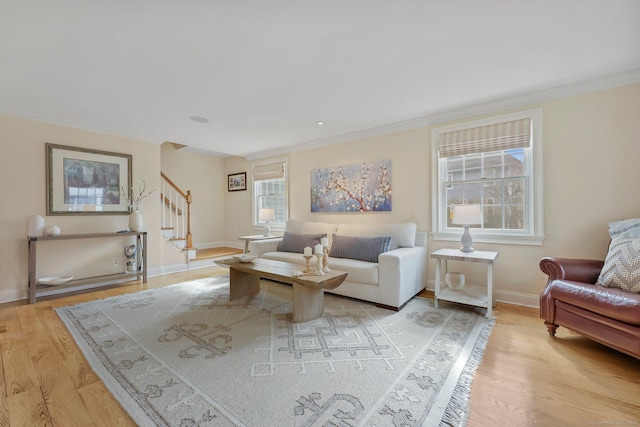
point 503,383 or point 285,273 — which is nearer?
point 503,383

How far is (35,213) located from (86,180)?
673 millimetres

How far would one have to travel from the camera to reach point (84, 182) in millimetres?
3811

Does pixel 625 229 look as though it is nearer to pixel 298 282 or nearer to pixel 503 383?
pixel 503 383

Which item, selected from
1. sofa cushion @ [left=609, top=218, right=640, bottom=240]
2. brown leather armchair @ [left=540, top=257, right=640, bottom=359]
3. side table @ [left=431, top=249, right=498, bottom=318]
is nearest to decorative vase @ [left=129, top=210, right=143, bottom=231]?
side table @ [left=431, top=249, right=498, bottom=318]

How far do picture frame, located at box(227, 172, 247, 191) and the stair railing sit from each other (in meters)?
1.19

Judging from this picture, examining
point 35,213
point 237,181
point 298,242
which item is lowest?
point 298,242

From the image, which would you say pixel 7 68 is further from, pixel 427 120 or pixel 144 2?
pixel 427 120

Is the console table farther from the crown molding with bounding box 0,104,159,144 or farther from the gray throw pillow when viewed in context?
the gray throw pillow

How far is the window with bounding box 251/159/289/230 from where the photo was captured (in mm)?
5391

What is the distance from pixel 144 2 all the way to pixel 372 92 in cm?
198

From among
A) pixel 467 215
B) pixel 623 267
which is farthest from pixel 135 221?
pixel 623 267

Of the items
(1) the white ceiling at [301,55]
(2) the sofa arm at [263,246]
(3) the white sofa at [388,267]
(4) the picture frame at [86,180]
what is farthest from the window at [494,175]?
(4) the picture frame at [86,180]

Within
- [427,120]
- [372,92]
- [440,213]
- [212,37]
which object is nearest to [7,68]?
[212,37]

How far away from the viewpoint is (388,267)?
113 inches
